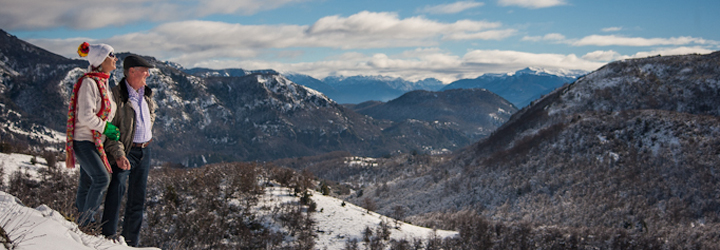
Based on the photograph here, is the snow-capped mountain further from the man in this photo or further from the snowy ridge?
the snowy ridge

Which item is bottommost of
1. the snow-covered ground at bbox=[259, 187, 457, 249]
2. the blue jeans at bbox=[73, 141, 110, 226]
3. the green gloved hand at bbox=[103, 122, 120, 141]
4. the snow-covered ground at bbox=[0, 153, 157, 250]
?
the snow-covered ground at bbox=[259, 187, 457, 249]

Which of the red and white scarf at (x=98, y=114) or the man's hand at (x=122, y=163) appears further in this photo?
the man's hand at (x=122, y=163)

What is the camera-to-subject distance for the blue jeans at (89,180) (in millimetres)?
6324

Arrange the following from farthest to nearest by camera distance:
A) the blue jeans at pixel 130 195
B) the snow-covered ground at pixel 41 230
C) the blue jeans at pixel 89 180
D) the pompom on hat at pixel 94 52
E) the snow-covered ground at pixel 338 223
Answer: the snow-covered ground at pixel 338 223
the blue jeans at pixel 130 195
the pompom on hat at pixel 94 52
the blue jeans at pixel 89 180
the snow-covered ground at pixel 41 230

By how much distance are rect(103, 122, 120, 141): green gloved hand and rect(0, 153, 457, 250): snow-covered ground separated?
4.84 feet

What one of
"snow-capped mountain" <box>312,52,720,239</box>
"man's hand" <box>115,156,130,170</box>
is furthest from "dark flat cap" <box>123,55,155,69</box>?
"snow-capped mountain" <box>312,52,720,239</box>

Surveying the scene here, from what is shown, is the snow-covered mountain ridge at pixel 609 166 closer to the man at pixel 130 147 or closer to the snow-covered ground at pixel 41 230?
the man at pixel 130 147

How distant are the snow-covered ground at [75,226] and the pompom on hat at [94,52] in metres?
2.60

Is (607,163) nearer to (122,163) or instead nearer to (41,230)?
(122,163)

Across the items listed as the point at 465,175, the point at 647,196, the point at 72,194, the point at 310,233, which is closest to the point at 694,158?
the point at 647,196

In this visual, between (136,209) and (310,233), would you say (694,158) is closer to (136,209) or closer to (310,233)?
(310,233)

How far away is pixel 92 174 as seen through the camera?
21.1ft

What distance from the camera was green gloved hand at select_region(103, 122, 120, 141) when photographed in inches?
252

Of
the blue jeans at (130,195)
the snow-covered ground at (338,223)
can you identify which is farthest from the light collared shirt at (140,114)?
the snow-covered ground at (338,223)
